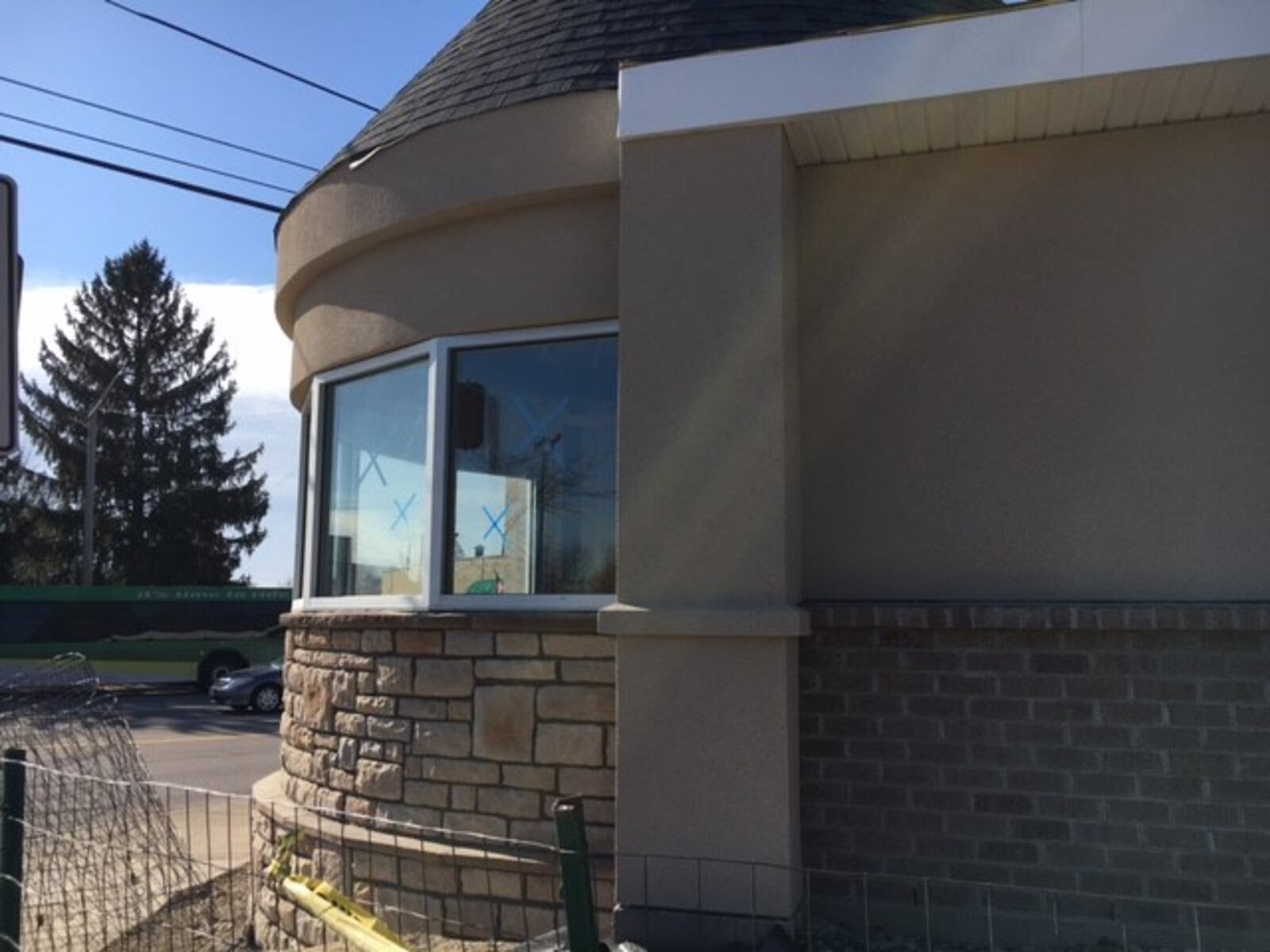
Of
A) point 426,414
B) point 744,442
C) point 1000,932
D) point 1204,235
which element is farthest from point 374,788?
point 1204,235

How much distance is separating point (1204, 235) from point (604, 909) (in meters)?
3.61

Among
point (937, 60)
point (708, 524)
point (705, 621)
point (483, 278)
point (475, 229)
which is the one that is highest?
point (937, 60)

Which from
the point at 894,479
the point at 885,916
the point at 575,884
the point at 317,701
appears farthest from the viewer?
the point at 317,701

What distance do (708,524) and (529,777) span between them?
140 centimetres

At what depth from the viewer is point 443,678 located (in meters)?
5.58

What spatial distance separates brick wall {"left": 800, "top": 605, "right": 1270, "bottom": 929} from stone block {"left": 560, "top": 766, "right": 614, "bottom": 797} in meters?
0.81

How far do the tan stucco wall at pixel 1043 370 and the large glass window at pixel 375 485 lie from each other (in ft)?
6.73

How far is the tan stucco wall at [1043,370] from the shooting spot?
4715 mm

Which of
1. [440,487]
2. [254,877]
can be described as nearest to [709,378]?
[440,487]

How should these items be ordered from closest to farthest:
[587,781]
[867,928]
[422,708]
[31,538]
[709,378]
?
[867,928] < [709,378] < [587,781] < [422,708] < [31,538]

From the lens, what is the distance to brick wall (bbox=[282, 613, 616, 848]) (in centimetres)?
522

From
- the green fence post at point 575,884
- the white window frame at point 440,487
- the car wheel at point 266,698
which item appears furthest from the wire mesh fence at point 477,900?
the car wheel at point 266,698

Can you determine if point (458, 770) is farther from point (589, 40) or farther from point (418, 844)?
point (589, 40)

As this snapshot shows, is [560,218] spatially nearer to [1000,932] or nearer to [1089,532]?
[1089,532]
